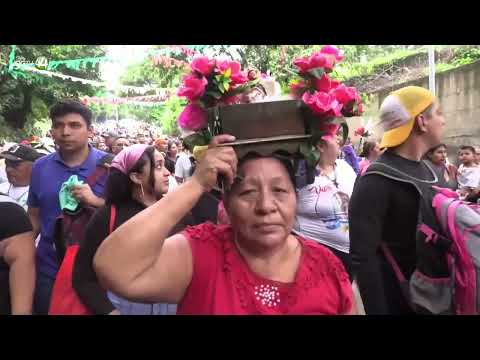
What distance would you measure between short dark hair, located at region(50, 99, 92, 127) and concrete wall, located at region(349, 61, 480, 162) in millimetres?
8957

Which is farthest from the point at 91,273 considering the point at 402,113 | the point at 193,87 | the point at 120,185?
the point at 402,113

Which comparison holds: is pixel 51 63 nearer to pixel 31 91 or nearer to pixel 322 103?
pixel 31 91

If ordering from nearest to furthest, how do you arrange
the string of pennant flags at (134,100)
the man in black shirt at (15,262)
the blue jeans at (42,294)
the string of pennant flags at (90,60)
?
the man in black shirt at (15,262) → the blue jeans at (42,294) → the string of pennant flags at (90,60) → the string of pennant flags at (134,100)

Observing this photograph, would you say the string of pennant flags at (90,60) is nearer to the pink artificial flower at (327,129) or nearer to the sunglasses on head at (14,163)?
the sunglasses on head at (14,163)

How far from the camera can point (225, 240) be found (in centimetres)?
193

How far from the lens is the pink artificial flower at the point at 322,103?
1856 mm

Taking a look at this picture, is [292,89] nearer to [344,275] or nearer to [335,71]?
[335,71]

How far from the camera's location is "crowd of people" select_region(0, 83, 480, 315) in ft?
5.75

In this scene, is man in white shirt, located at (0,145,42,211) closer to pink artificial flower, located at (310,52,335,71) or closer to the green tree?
pink artificial flower, located at (310,52,335,71)

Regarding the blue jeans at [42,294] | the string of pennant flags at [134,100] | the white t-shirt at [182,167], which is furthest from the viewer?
the string of pennant flags at [134,100]

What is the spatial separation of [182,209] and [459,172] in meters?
7.56

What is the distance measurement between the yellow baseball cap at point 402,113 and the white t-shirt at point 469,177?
216 inches

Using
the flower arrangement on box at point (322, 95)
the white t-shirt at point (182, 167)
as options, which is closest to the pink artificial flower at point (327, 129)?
the flower arrangement on box at point (322, 95)

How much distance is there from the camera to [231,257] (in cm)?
186
